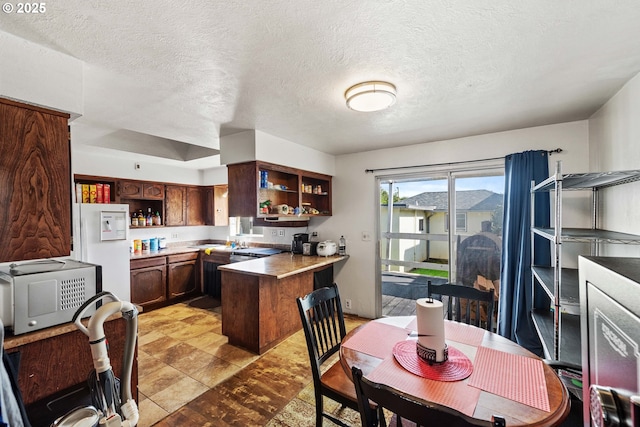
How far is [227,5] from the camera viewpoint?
3.69ft

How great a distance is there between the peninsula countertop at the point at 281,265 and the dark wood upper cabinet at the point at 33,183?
1.53 meters

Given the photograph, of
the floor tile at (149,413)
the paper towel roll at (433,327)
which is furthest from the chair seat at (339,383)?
the floor tile at (149,413)

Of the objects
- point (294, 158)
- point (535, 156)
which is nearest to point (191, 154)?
point (294, 158)

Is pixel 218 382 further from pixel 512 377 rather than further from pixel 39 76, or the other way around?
pixel 39 76

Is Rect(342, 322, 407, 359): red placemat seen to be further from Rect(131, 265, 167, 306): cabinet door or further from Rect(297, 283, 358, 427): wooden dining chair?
Rect(131, 265, 167, 306): cabinet door

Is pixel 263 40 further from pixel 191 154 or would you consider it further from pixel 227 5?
pixel 191 154

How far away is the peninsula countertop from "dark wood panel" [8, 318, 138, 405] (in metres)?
1.35

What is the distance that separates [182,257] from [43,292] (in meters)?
3.29

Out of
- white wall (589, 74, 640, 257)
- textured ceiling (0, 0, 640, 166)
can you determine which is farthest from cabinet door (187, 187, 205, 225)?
white wall (589, 74, 640, 257)

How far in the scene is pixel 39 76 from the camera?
1.43m

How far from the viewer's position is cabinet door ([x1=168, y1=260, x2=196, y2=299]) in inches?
172

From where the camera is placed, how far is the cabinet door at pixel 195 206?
5086 mm

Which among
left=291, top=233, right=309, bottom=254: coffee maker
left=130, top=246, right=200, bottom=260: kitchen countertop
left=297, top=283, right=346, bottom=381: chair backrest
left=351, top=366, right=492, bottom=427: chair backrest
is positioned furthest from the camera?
left=291, top=233, right=309, bottom=254: coffee maker

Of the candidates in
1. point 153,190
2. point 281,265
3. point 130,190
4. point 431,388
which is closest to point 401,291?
point 281,265
